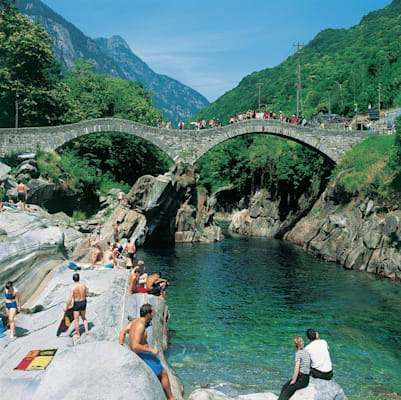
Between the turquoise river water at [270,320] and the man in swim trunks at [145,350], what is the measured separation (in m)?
3.00

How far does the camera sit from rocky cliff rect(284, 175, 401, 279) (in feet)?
76.7

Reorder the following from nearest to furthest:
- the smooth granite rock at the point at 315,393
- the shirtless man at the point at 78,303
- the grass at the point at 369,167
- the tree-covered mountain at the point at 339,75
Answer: the smooth granite rock at the point at 315,393, the shirtless man at the point at 78,303, the grass at the point at 369,167, the tree-covered mountain at the point at 339,75

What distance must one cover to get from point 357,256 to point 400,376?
590 inches

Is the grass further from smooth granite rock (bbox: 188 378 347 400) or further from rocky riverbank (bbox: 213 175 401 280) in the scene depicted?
smooth granite rock (bbox: 188 378 347 400)

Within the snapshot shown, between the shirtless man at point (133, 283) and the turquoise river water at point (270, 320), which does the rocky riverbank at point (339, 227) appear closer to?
the turquoise river water at point (270, 320)

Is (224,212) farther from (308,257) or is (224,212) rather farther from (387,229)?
(387,229)

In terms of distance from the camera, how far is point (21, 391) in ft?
21.0

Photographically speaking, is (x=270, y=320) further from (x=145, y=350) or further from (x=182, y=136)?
(x=182, y=136)

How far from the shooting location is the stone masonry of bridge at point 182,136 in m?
33.4

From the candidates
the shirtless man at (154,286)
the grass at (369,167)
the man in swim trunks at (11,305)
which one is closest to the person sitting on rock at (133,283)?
the shirtless man at (154,286)

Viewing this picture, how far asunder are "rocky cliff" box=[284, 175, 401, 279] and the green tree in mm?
25464

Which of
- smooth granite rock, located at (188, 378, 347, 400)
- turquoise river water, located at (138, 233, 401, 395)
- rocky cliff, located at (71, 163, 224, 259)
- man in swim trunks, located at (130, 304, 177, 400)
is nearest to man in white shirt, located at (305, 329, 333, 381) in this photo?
smooth granite rock, located at (188, 378, 347, 400)

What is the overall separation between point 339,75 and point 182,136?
183ft

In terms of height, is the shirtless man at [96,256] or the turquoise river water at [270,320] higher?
the shirtless man at [96,256]
